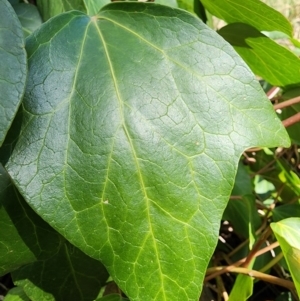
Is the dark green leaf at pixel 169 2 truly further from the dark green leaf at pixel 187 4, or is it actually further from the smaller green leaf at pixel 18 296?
the smaller green leaf at pixel 18 296

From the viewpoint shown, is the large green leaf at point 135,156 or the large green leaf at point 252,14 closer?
the large green leaf at point 135,156

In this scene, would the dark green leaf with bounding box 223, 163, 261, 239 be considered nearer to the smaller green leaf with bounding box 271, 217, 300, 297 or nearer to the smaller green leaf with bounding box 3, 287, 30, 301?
the smaller green leaf with bounding box 271, 217, 300, 297

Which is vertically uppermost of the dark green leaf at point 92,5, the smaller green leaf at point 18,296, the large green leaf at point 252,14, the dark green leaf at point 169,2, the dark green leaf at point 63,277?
the large green leaf at point 252,14

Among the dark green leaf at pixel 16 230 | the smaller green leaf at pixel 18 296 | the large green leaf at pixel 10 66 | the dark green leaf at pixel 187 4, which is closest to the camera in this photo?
the large green leaf at pixel 10 66

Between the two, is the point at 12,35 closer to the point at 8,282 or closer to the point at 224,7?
the point at 224,7

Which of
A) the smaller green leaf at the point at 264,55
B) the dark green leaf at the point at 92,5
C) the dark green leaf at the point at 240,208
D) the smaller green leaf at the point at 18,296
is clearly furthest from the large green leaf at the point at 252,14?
the smaller green leaf at the point at 18,296

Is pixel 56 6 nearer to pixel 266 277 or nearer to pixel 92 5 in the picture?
pixel 92 5
